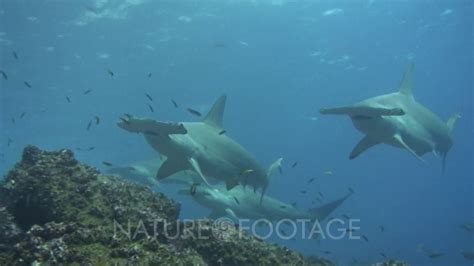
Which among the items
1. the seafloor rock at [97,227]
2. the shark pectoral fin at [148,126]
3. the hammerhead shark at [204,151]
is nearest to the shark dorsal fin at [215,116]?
the hammerhead shark at [204,151]

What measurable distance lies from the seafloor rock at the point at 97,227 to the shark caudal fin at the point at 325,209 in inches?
360

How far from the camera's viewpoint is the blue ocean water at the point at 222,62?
2480cm

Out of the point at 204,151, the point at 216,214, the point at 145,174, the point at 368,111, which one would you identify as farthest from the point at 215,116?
the point at 145,174

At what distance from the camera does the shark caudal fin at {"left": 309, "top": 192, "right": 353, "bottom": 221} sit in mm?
16156

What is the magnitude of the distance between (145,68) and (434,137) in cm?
2098

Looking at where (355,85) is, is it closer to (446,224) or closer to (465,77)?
(465,77)

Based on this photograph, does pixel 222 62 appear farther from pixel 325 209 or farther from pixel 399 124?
pixel 399 124

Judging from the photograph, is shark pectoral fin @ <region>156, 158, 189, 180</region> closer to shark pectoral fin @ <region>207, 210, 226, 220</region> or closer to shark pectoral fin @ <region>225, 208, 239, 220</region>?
shark pectoral fin @ <region>225, 208, 239, 220</region>

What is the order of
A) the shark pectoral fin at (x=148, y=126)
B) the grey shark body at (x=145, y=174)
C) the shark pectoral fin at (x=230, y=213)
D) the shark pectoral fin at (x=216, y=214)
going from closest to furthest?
1. the shark pectoral fin at (x=148, y=126)
2. the shark pectoral fin at (x=230, y=213)
3. the shark pectoral fin at (x=216, y=214)
4. the grey shark body at (x=145, y=174)

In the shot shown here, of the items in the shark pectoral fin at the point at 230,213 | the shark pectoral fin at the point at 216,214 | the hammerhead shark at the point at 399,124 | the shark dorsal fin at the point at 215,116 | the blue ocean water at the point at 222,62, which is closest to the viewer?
the hammerhead shark at the point at 399,124

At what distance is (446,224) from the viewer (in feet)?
422

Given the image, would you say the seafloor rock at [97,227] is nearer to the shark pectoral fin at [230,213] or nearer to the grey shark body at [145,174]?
the shark pectoral fin at [230,213]

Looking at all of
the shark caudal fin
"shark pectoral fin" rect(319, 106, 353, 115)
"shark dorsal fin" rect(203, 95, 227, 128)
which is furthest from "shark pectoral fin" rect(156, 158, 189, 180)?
the shark caudal fin

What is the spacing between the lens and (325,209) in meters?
16.5
